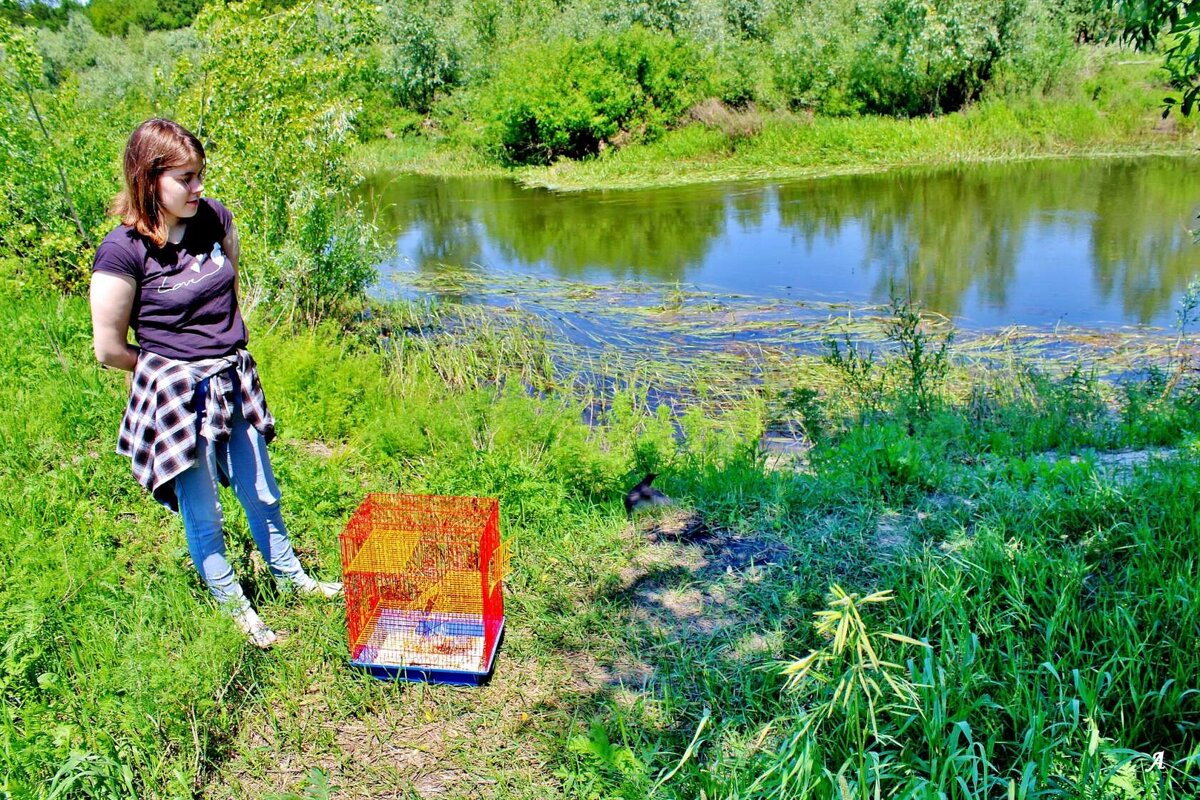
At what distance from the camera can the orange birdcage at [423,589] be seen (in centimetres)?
275

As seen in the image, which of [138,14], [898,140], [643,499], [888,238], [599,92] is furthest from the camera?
[138,14]

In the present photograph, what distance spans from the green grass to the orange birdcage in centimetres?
9

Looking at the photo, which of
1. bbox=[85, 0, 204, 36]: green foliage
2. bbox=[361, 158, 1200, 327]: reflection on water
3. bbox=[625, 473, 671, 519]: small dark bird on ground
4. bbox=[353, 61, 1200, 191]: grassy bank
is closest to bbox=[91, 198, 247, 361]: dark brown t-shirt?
bbox=[625, 473, 671, 519]: small dark bird on ground

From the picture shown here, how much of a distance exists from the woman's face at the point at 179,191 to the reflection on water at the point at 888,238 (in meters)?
6.98

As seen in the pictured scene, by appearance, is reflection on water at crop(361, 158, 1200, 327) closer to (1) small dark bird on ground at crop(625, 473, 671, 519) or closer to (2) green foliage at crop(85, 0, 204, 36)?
(1) small dark bird on ground at crop(625, 473, 671, 519)

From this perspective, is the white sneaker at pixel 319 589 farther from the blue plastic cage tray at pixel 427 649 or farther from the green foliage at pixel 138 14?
the green foliage at pixel 138 14

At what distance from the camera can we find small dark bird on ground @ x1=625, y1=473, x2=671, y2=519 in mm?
3706

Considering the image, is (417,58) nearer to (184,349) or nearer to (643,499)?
(643,499)

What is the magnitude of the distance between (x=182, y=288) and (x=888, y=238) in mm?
10199

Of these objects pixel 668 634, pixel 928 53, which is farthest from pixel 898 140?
pixel 668 634

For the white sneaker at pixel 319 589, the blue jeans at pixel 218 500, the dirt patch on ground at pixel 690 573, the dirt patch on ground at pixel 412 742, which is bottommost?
the dirt patch on ground at pixel 412 742

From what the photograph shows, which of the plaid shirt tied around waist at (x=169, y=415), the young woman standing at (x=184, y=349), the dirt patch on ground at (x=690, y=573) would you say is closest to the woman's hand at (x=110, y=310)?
the young woman standing at (x=184, y=349)

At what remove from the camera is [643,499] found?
3740mm

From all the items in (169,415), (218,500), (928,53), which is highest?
(928,53)
